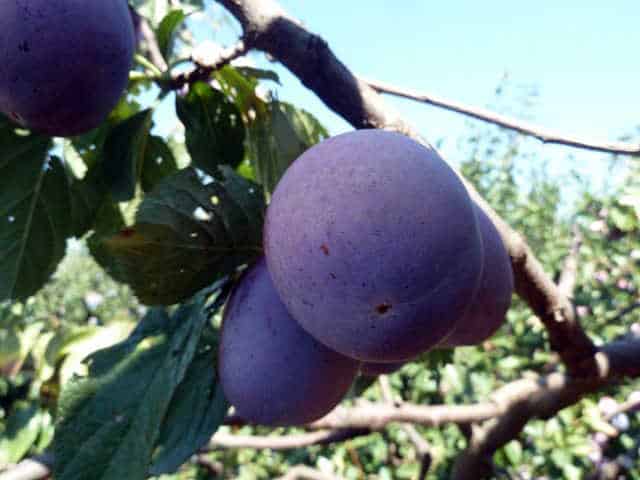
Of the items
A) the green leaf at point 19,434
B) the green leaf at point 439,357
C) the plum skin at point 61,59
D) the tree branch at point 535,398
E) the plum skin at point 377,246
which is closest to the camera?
the plum skin at point 377,246

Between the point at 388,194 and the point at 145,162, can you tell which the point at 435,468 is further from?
the point at 388,194

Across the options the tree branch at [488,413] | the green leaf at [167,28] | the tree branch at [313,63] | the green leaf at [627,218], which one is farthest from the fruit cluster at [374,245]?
the green leaf at [627,218]

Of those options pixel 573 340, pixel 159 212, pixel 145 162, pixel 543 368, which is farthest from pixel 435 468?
pixel 159 212

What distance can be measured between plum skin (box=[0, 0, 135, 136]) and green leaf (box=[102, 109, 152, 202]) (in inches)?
7.8

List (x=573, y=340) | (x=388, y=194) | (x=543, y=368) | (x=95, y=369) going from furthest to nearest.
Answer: (x=543, y=368)
(x=573, y=340)
(x=95, y=369)
(x=388, y=194)

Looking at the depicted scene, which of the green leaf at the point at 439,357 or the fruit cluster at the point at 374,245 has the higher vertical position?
the fruit cluster at the point at 374,245

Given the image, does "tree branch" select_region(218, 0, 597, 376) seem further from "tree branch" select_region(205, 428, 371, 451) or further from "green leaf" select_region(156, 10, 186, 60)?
"tree branch" select_region(205, 428, 371, 451)

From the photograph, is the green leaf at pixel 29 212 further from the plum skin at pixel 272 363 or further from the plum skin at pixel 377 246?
the plum skin at pixel 377 246

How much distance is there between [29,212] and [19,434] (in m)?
1.10

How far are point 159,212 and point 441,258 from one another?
364 mm

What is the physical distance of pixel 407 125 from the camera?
78 cm

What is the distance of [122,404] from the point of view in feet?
2.48

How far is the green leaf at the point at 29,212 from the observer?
0.96 meters

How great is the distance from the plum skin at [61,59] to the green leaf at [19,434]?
1.33 metres
